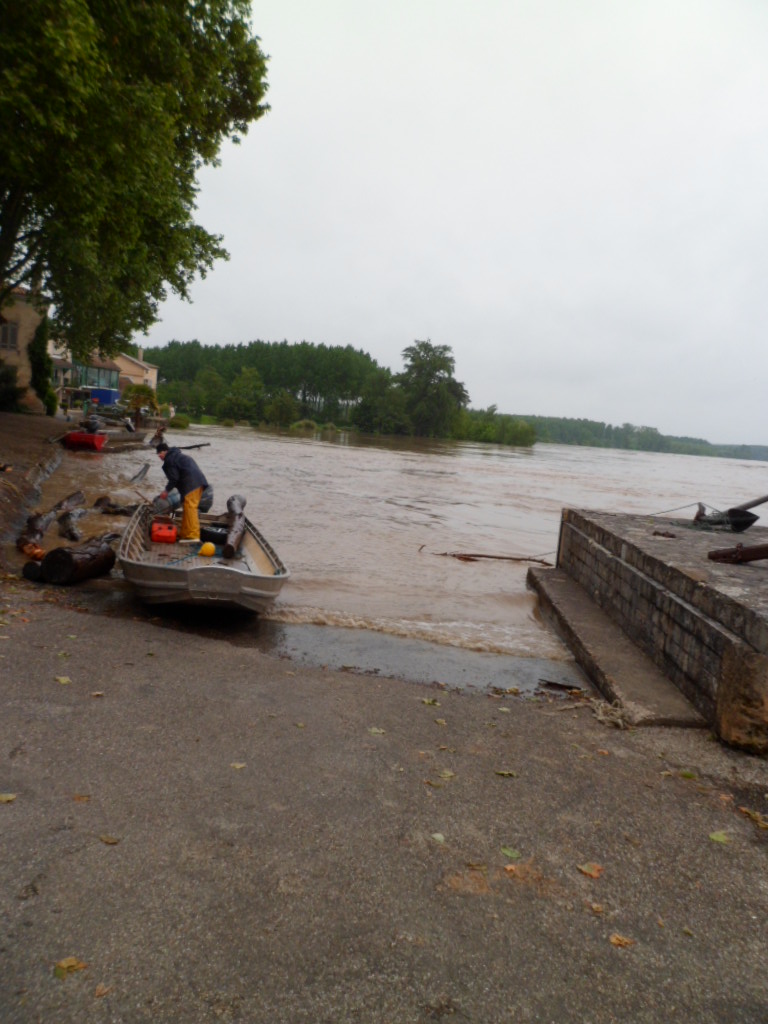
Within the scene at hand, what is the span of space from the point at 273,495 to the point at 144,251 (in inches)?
414

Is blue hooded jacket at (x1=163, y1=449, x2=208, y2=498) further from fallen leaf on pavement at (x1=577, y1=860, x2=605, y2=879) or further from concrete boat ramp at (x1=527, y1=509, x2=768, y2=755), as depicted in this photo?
fallen leaf on pavement at (x1=577, y1=860, x2=605, y2=879)

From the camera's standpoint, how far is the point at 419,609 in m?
11.4

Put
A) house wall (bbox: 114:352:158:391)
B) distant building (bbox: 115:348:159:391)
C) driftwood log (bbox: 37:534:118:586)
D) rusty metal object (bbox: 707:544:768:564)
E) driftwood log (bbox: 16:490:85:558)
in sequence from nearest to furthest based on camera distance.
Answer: rusty metal object (bbox: 707:544:768:564)
driftwood log (bbox: 37:534:118:586)
driftwood log (bbox: 16:490:85:558)
distant building (bbox: 115:348:159:391)
house wall (bbox: 114:352:158:391)

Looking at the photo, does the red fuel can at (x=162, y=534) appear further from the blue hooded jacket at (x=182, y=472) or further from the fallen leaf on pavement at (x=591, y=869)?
the fallen leaf on pavement at (x=591, y=869)

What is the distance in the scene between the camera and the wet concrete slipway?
2834 millimetres

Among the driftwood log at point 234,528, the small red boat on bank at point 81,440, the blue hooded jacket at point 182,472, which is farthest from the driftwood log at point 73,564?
the small red boat on bank at point 81,440


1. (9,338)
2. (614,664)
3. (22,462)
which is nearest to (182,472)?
(614,664)

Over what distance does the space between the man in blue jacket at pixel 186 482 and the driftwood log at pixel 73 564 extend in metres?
1.26

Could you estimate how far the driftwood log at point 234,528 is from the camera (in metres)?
9.93

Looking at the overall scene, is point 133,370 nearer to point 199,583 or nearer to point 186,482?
point 186,482

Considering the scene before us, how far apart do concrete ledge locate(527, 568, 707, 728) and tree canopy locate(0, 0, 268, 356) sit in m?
10.2

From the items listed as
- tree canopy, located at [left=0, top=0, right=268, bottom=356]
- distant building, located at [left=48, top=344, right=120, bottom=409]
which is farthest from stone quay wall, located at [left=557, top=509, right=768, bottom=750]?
distant building, located at [left=48, top=344, right=120, bottom=409]

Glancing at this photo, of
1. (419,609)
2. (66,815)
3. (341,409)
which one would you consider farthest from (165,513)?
(341,409)

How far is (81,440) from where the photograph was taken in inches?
1188
